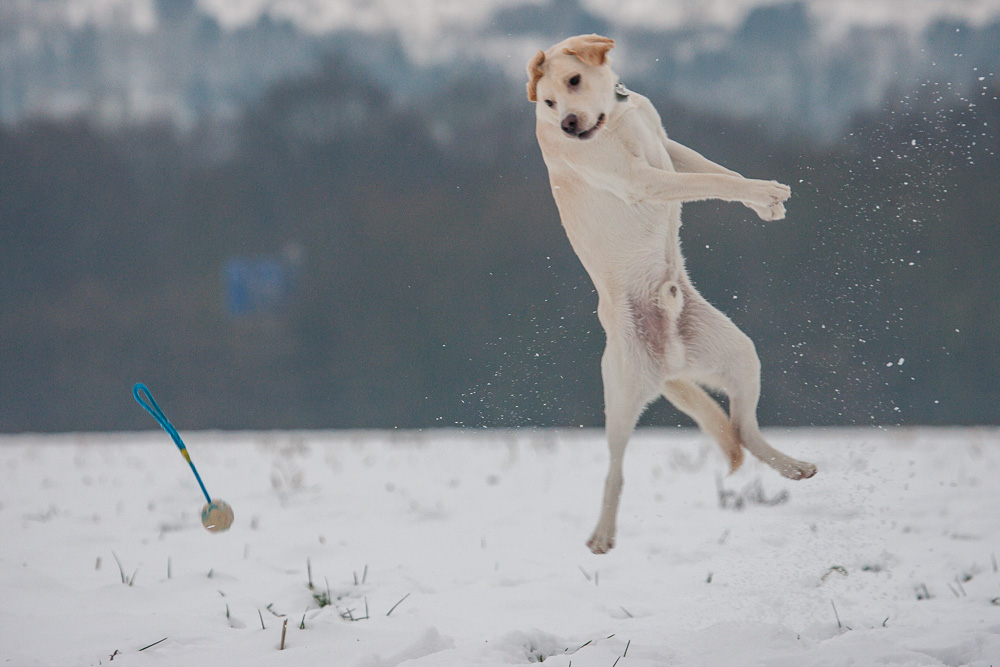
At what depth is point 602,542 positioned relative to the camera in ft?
8.45

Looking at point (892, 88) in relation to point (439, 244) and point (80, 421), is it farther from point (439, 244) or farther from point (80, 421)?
point (80, 421)

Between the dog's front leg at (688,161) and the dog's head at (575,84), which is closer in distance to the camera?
the dog's head at (575,84)

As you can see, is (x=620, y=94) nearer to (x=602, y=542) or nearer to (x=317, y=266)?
(x=602, y=542)

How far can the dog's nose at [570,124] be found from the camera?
2.18 metres

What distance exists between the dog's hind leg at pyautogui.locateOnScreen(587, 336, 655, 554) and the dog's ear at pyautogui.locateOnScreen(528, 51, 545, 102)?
2.77 feet

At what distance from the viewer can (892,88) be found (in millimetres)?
3334

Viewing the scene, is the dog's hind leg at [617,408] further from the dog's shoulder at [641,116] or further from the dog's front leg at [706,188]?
the dog's shoulder at [641,116]

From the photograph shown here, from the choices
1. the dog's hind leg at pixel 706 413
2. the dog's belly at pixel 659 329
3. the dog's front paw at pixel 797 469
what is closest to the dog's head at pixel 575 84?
the dog's belly at pixel 659 329

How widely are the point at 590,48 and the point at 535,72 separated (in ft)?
0.54

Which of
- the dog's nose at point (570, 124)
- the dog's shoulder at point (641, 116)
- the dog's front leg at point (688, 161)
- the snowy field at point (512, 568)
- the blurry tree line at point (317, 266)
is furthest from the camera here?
the blurry tree line at point (317, 266)

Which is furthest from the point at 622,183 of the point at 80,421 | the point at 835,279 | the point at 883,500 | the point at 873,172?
the point at 80,421

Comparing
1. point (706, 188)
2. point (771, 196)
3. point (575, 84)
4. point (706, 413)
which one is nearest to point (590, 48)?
point (575, 84)

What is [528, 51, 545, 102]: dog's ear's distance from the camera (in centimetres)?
227

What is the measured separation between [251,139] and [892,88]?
11204mm
